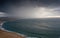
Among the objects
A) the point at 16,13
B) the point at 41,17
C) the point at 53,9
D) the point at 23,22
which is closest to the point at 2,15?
the point at 16,13

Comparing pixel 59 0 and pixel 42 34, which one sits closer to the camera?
pixel 42 34

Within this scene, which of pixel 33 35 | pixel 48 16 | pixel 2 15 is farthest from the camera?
pixel 2 15

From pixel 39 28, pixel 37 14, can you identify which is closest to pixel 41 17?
pixel 37 14

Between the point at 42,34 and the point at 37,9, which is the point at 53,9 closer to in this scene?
the point at 37,9

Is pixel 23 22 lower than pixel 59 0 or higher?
lower

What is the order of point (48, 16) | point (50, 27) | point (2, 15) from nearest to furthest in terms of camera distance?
point (50, 27) → point (48, 16) → point (2, 15)

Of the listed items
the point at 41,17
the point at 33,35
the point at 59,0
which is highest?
the point at 59,0
